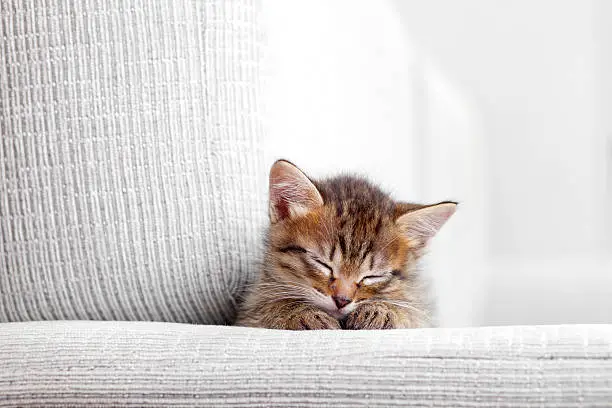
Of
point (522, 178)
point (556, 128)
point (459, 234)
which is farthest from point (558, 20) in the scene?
point (459, 234)

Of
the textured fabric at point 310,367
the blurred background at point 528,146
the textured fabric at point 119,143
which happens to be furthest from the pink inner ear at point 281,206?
the blurred background at point 528,146

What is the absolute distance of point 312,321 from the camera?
3.27 feet

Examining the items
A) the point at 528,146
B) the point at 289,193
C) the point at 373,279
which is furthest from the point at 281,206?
the point at 528,146

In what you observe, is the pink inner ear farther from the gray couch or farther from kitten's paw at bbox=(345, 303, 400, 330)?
kitten's paw at bbox=(345, 303, 400, 330)

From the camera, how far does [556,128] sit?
3.37m

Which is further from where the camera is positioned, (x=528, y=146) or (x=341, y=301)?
(x=528, y=146)

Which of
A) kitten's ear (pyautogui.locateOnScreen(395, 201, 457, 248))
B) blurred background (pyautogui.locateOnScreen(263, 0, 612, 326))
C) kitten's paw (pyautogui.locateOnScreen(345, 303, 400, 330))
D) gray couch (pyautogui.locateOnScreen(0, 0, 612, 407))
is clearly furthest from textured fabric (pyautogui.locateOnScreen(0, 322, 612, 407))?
blurred background (pyautogui.locateOnScreen(263, 0, 612, 326))

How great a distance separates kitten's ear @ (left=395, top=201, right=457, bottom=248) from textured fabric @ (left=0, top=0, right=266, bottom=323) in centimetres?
27

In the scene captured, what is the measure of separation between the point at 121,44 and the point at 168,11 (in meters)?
0.07

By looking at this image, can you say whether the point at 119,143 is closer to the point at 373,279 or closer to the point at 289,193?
the point at 289,193

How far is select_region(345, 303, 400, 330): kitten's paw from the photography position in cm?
101

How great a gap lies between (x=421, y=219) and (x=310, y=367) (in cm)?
46

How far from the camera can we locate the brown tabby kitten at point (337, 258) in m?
1.05

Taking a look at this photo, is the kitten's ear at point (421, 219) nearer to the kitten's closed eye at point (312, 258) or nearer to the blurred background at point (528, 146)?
the kitten's closed eye at point (312, 258)
